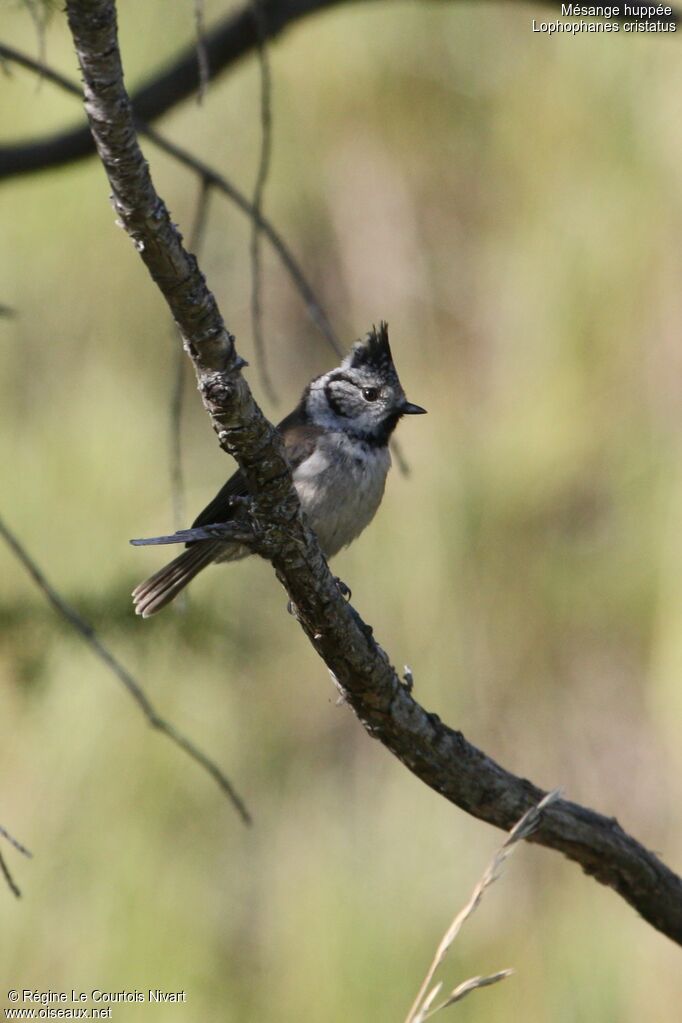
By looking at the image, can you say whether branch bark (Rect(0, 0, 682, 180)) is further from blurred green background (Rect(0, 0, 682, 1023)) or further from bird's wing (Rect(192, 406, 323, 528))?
bird's wing (Rect(192, 406, 323, 528))

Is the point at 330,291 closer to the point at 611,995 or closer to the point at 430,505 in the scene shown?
the point at 430,505

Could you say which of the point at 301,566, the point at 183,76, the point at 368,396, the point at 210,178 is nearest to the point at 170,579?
the point at 368,396

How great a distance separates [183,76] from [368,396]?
0.96 m

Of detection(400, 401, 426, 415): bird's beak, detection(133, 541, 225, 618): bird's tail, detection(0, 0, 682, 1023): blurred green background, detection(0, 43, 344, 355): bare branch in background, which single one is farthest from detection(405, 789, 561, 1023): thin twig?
detection(400, 401, 426, 415): bird's beak

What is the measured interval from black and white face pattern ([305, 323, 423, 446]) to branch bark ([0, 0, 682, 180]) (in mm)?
804

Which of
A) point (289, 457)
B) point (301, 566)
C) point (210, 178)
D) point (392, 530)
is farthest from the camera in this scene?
point (392, 530)

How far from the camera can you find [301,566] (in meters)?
1.91

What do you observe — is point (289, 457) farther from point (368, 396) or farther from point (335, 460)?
point (368, 396)

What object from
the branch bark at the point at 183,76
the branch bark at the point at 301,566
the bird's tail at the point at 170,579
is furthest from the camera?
the branch bark at the point at 183,76

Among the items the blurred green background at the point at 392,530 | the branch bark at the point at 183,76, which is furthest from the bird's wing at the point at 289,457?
the branch bark at the point at 183,76

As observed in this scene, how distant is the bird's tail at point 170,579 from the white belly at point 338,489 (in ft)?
0.87

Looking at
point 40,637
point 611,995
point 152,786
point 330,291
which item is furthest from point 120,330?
point 611,995

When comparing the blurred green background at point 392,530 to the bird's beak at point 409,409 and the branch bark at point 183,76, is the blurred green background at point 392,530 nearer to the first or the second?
the branch bark at point 183,76

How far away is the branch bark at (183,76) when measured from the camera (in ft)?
9.96
